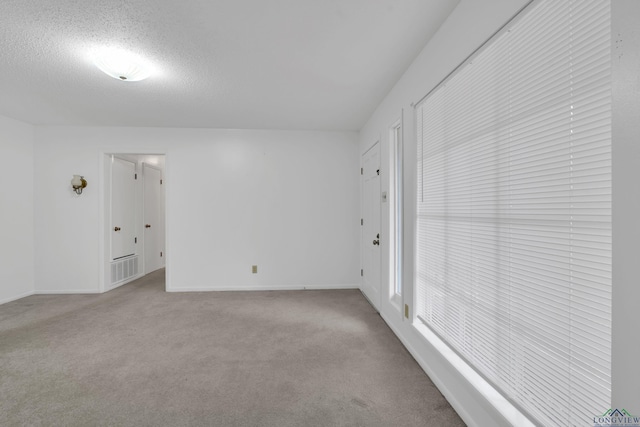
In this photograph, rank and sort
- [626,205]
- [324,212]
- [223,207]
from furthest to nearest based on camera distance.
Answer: [324,212]
[223,207]
[626,205]

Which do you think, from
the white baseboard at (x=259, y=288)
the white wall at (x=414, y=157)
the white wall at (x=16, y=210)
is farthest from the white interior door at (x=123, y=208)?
the white wall at (x=414, y=157)

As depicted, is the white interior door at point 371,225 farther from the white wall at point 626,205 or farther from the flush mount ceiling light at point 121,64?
the white wall at point 626,205

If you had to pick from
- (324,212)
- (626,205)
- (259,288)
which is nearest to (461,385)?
(626,205)

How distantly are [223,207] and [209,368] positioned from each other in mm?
2694

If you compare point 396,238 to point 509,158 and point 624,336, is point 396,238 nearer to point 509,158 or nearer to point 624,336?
point 509,158

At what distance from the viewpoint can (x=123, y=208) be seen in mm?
4863

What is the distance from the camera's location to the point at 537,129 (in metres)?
1.21

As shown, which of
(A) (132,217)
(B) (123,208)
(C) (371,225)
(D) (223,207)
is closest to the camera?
(C) (371,225)

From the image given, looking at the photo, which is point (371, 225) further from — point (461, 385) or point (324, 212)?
point (461, 385)

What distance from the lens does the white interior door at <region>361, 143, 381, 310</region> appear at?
3.71m

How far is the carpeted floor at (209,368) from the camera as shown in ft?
5.89

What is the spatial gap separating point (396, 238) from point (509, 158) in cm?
190

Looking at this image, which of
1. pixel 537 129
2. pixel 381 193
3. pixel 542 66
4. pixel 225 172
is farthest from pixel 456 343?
pixel 225 172

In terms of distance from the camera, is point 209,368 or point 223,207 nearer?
point 209,368
